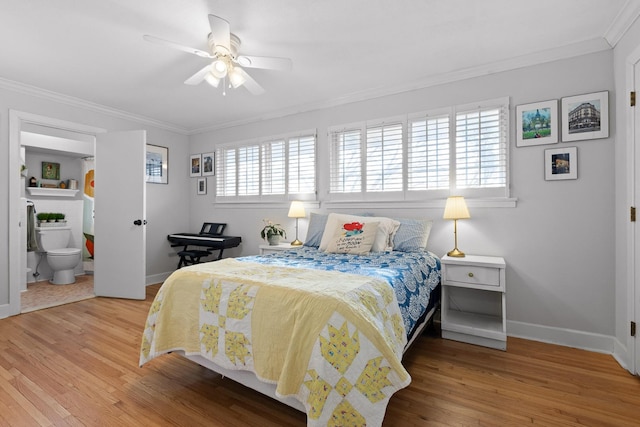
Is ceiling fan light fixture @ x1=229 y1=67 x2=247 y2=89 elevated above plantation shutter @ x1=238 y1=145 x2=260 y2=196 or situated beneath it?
elevated above

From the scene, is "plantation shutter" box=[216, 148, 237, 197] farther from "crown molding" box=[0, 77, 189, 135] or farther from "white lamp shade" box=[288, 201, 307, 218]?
"white lamp shade" box=[288, 201, 307, 218]

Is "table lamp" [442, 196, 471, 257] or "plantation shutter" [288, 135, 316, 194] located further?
"plantation shutter" [288, 135, 316, 194]

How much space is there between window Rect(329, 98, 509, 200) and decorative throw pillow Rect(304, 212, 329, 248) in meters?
0.39

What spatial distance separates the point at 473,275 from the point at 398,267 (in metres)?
0.84

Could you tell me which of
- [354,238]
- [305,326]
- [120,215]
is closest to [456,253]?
[354,238]

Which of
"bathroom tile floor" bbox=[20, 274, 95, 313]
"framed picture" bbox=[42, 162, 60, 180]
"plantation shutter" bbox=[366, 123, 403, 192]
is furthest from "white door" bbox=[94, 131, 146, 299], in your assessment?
"plantation shutter" bbox=[366, 123, 403, 192]

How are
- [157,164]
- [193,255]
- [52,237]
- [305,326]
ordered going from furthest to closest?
[52,237] → [157,164] → [193,255] → [305,326]

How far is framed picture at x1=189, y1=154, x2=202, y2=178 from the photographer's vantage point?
5.13 m

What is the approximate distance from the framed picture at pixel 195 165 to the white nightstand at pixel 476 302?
4.10 meters

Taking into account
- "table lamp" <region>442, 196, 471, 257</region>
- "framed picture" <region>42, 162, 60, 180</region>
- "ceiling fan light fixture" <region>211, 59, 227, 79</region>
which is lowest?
"table lamp" <region>442, 196, 471, 257</region>

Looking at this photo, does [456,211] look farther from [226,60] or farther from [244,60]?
[226,60]

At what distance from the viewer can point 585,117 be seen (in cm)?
253

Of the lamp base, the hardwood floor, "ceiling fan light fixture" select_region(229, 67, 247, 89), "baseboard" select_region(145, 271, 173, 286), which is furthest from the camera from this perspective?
"baseboard" select_region(145, 271, 173, 286)

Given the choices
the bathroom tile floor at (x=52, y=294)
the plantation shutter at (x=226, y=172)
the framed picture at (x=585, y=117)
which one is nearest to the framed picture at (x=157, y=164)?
the plantation shutter at (x=226, y=172)
